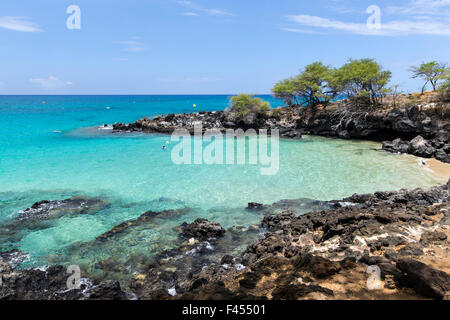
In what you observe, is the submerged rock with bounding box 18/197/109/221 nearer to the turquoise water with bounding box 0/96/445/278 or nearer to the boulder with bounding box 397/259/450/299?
the turquoise water with bounding box 0/96/445/278

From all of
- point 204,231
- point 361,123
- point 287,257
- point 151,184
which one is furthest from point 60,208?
point 361,123

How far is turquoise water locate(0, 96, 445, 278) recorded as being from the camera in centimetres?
1095

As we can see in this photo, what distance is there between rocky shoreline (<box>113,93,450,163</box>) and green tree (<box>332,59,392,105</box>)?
4.74 feet

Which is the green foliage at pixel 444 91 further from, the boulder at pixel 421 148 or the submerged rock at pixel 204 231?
the submerged rock at pixel 204 231

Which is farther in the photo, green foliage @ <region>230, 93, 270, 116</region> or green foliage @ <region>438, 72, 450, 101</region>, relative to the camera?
green foliage @ <region>230, 93, 270, 116</region>

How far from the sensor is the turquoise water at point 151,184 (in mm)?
10953

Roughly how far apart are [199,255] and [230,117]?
33.0m

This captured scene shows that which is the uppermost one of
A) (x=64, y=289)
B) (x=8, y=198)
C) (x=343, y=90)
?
(x=343, y=90)

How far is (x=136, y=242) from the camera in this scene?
10734 millimetres

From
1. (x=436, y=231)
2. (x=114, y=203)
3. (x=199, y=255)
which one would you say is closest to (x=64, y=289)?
(x=199, y=255)

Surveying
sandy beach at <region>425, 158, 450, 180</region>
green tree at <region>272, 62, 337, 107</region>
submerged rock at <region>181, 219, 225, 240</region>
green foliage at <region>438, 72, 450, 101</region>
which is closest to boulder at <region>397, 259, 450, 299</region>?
submerged rock at <region>181, 219, 225, 240</region>

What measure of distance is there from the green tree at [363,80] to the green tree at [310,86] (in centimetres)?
169

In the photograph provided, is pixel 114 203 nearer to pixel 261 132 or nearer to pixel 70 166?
pixel 70 166

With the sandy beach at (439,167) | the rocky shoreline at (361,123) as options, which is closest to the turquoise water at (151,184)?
the sandy beach at (439,167)
